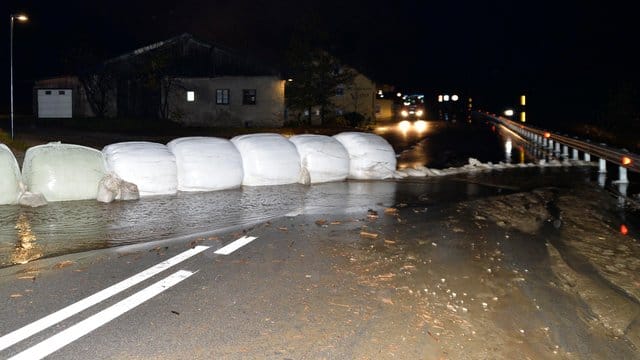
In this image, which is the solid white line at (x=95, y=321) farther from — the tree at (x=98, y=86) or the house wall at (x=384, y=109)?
the house wall at (x=384, y=109)

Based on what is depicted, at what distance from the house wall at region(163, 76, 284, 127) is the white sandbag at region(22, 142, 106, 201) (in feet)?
95.4

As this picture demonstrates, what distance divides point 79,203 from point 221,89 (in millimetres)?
30781

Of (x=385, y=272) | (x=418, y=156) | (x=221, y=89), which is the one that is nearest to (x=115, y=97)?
(x=221, y=89)

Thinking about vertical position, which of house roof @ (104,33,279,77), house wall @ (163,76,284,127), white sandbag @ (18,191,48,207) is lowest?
white sandbag @ (18,191,48,207)

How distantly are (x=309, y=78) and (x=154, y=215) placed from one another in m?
31.8

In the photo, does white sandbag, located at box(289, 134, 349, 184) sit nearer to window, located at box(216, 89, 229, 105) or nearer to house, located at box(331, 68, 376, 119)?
window, located at box(216, 89, 229, 105)

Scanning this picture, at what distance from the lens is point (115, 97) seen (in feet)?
137

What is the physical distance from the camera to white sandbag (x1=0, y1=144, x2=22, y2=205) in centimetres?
1028

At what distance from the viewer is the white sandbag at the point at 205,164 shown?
1229 cm

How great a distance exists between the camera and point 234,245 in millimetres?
7715

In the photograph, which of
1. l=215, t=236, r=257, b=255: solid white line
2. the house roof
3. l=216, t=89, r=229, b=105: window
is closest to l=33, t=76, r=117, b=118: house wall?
the house roof

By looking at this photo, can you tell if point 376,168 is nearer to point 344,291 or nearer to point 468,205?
point 468,205

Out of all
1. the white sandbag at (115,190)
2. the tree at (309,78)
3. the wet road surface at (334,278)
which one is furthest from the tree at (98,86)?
the wet road surface at (334,278)

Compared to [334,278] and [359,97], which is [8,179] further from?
[359,97]
